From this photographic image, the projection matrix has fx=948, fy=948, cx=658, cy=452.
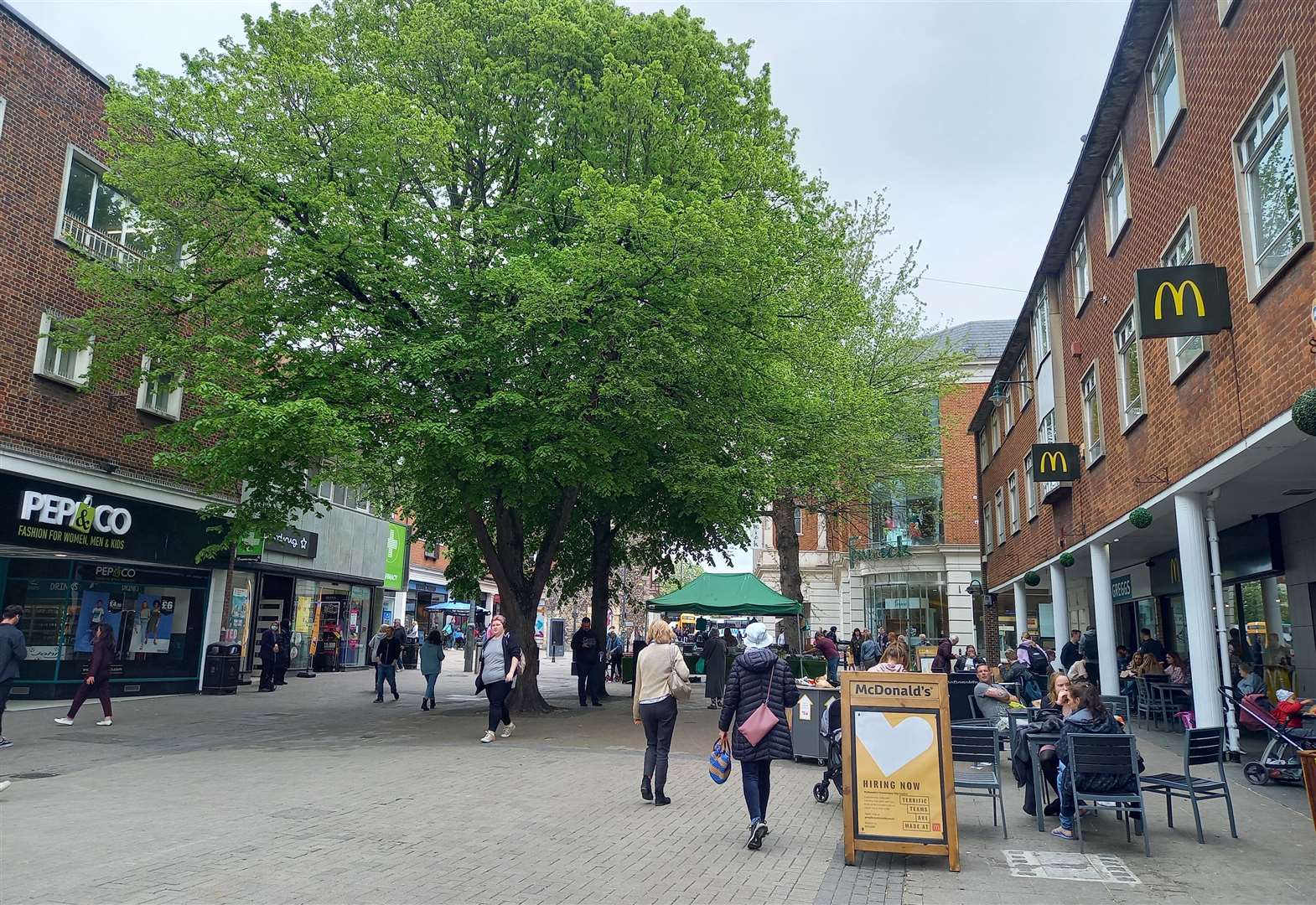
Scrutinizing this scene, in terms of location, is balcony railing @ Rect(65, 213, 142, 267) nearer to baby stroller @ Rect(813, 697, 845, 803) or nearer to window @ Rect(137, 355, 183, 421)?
window @ Rect(137, 355, 183, 421)

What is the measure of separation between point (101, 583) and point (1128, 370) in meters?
19.4

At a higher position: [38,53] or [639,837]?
[38,53]

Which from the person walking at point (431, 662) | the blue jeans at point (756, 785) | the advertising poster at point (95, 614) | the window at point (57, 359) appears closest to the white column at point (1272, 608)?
the blue jeans at point (756, 785)

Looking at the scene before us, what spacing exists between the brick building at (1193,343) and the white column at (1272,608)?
0.24 ft

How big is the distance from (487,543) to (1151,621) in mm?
16267

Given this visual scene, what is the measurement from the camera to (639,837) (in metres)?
7.58

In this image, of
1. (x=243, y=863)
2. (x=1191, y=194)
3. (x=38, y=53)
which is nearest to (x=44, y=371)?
(x=38, y=53)

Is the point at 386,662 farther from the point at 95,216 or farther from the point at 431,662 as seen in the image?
the point at 95,216

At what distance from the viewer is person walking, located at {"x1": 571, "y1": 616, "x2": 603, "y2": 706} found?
67.3ft

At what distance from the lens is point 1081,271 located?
60.2 ft

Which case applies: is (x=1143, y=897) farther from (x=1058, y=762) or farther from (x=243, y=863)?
(x=243, y=863)

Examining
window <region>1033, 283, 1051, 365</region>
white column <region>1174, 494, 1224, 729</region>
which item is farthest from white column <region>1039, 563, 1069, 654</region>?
white column <region>1174, 494, 1224, 729</region>

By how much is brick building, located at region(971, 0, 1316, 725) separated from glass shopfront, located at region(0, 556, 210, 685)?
18.8 m

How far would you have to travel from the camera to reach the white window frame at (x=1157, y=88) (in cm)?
1174
